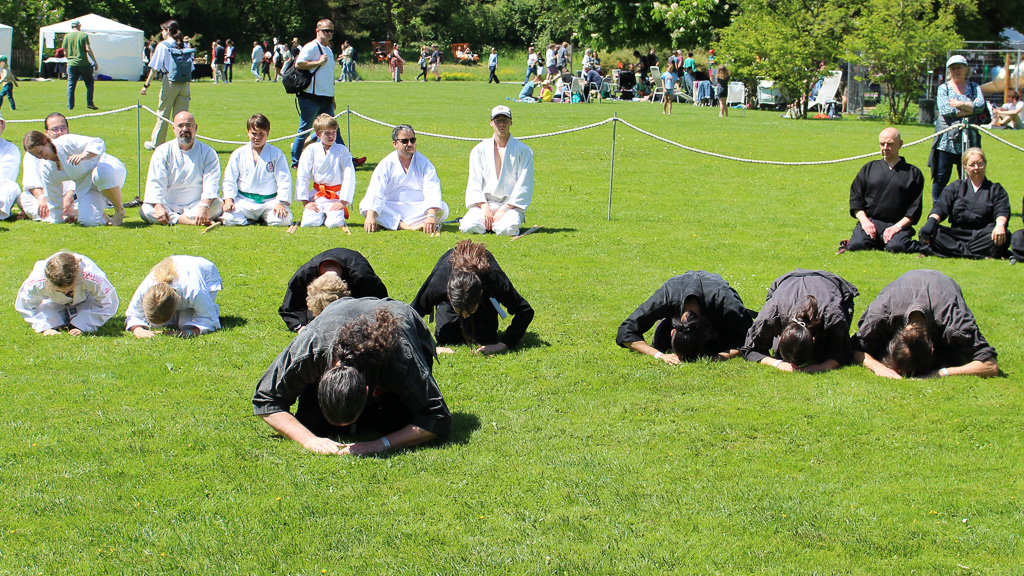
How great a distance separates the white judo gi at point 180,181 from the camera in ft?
35.9

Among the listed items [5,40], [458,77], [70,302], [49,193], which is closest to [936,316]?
[70,302]

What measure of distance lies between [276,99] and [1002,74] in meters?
21.9

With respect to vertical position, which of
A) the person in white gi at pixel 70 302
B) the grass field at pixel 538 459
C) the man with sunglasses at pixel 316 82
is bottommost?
the grass field at pixel 538 459

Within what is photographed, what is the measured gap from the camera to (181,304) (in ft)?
23.2

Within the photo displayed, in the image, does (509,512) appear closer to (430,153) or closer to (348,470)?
(348,470)

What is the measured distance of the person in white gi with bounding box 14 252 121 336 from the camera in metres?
6.97

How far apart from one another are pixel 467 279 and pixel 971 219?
669 cm

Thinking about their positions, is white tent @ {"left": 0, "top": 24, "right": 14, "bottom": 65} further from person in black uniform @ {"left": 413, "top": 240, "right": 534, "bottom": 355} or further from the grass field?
person in black uniform @ {"left": 413, "top": 240, "right": 534, "bottom": 355}

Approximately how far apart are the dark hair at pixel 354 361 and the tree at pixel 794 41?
24.2 m

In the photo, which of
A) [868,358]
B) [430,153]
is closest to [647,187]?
[430,153]

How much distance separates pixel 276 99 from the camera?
95.1ft

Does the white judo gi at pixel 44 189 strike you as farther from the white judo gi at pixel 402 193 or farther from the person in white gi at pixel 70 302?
the person in white gi at pixel 70 302

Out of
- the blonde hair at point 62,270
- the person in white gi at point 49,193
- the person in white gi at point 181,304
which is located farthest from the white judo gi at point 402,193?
the blonde hair at point 62,270

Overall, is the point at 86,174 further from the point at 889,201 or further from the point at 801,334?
the point at 889,201
